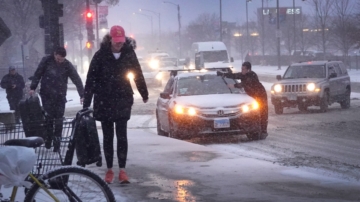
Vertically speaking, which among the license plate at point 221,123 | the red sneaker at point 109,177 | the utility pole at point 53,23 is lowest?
the license plate at point 221,123

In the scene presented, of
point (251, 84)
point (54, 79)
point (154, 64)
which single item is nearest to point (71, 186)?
point (54, 79)

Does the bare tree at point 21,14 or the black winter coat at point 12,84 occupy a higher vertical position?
the bare tree at point 21,14

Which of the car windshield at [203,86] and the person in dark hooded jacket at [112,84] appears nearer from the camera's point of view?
the person in dark hooded jacket at [112,84]

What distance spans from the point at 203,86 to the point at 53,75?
18.1 ft

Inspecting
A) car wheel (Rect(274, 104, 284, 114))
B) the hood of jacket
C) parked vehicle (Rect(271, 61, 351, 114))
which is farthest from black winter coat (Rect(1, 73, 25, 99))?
the hood of jacket

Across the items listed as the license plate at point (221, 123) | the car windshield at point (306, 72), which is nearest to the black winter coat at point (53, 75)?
the license plate at point (221, 123)

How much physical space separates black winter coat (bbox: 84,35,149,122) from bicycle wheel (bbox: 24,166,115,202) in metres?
2.60

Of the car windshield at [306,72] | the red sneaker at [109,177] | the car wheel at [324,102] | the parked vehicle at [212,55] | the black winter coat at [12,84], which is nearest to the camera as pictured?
the red sneaker at [109,177]

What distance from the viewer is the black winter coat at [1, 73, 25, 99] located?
2244 cm

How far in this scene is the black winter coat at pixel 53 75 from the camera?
11344mm

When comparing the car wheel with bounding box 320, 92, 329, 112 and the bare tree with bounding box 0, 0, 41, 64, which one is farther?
the bare tree with bounding box 0, 0, 41, 64

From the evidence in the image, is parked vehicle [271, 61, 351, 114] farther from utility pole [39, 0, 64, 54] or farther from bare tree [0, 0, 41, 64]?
bare tree [0, 0, 41, 64]

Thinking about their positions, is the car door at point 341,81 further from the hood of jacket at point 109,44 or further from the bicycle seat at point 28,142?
the bicycle seat at point 28,142

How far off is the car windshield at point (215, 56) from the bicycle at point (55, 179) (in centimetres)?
4154
